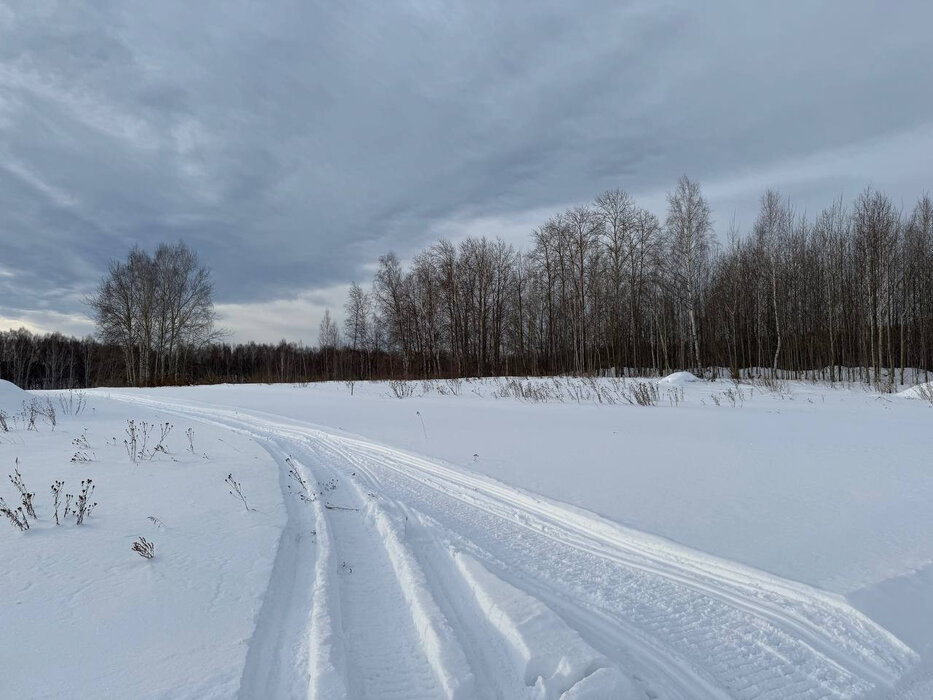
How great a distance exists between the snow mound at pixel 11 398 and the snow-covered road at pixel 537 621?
14.8m

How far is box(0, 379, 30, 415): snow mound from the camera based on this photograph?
540 inches

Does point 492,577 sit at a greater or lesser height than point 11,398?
lesser

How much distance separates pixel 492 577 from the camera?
10.4 ft

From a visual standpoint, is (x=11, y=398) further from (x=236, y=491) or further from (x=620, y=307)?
(x=620, y=307)

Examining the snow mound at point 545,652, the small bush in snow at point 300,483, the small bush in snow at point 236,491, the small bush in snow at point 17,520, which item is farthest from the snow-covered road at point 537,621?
the small bush in snow at point 17,520

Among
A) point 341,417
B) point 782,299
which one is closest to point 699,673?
point 341,417

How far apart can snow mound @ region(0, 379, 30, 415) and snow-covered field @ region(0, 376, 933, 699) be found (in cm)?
908

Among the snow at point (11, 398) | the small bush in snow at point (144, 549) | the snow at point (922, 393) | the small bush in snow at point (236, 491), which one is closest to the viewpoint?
the small bush in snow at point (144, 549)

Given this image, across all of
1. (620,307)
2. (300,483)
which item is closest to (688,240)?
(620,307)

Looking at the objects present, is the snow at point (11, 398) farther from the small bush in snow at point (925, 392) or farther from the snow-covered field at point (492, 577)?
the small bush in snow at point (925, 392)

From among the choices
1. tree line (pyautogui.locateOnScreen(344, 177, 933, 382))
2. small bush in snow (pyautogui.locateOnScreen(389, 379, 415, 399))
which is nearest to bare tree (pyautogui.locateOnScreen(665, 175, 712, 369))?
tree line (pyautogui.locateOnScreen(344, 177, 933, 382))

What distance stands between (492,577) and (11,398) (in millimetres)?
18297

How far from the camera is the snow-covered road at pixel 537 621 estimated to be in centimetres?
219

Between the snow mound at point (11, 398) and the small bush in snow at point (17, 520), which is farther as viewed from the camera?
the snow mound at point (11, 398)
